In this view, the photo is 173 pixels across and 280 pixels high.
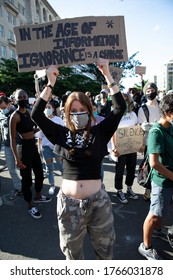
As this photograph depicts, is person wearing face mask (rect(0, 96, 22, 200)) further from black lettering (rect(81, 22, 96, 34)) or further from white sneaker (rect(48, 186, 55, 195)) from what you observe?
black lettering (rect(81, 22, 96, 34))

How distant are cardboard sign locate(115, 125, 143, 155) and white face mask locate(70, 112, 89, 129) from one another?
6.87 ft

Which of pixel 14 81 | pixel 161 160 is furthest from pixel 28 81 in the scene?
pixel 161 160

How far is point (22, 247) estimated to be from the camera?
3.05m

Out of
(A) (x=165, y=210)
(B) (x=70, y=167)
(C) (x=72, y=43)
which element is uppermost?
(C) (x=72, y=43)

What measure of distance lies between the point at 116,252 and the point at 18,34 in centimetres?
278

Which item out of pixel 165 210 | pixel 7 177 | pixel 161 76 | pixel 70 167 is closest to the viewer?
pixel 70 167

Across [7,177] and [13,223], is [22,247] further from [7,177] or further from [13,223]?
[7,177]

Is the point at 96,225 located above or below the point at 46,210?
above

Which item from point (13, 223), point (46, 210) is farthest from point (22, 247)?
point (46, 210)

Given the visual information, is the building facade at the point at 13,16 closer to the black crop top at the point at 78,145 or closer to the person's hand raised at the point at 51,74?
the person's hand raised at the point at 51,74

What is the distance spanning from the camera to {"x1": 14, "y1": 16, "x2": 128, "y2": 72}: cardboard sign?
8.86 ft

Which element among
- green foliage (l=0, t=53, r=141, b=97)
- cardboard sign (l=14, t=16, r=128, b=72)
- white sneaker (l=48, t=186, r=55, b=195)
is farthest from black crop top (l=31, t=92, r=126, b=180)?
green foliage (l=0, t=53, r=141, b=97)

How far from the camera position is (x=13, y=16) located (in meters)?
47.0
